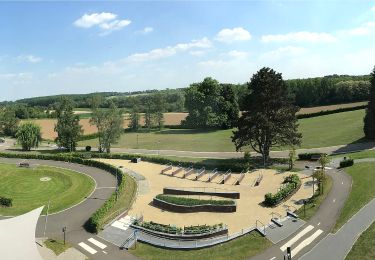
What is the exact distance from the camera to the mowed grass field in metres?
84.3

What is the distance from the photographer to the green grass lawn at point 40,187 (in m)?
52.7

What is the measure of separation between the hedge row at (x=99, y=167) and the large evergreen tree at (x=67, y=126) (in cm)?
993

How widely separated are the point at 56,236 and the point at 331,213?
31.6 meters

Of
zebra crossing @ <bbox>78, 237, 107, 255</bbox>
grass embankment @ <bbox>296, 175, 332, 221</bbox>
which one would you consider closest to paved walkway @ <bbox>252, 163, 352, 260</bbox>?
grass embankment @ <bbox>296, 175, 332, 221</bbox>

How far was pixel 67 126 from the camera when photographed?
9350 centimetres

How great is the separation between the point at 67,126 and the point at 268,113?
52.8 m

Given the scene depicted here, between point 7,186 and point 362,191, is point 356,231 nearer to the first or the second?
point 362,191

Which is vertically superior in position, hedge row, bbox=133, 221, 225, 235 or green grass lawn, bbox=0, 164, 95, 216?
green grass lawn, bbox=0, 164, 95, 216

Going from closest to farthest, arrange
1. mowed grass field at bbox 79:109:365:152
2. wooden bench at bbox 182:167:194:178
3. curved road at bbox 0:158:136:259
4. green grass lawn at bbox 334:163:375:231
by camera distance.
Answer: curved road at bbox 0:158:136:259, green grass lawn at bbox 334:163:375:231, wooden bench at bbox 182:167:194:178, mowed grass field at bbox 79:109:365:152

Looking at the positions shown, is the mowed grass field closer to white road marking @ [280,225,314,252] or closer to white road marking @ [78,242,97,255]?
white road marking @ [280,225,314,252]

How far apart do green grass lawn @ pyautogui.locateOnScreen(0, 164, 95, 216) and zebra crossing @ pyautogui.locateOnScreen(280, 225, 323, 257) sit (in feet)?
102

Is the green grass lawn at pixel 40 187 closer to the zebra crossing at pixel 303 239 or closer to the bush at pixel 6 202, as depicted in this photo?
the bush at pixel 6 202

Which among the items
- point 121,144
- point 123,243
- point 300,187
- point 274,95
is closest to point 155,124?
point 121,144

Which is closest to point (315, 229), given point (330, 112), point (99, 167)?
point (99, 167)
